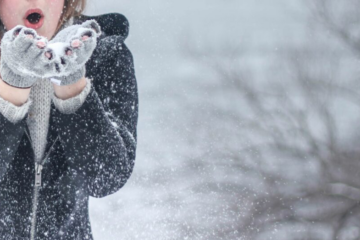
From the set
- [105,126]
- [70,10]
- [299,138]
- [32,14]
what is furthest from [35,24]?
[299,138]

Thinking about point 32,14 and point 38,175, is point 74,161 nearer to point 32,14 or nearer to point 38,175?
point 38,175

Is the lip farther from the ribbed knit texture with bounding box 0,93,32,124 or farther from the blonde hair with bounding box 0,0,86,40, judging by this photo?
the ribbed knit texture with bounding box 0,93,32,124

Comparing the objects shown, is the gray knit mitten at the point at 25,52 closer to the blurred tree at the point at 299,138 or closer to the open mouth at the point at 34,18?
the open mouth at the point at 34,18

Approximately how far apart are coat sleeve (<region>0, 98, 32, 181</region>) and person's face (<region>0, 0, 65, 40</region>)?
190 millimetres

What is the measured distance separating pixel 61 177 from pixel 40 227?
0.33 feet

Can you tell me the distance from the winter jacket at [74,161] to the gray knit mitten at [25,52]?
0.15 metres

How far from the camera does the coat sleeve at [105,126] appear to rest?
1.18 metres

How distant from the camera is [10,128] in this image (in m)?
1.13

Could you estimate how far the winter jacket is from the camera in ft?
3.87

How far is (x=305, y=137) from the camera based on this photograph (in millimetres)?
12258

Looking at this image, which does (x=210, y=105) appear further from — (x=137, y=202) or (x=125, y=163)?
(x=125, y=163)

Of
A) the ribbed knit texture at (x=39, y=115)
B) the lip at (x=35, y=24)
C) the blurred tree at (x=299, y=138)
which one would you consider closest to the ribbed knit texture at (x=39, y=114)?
the ribbed knit texture at (x=39, y=115)

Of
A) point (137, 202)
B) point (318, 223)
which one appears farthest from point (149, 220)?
point (318, 223)

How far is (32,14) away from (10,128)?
25 centimetres
